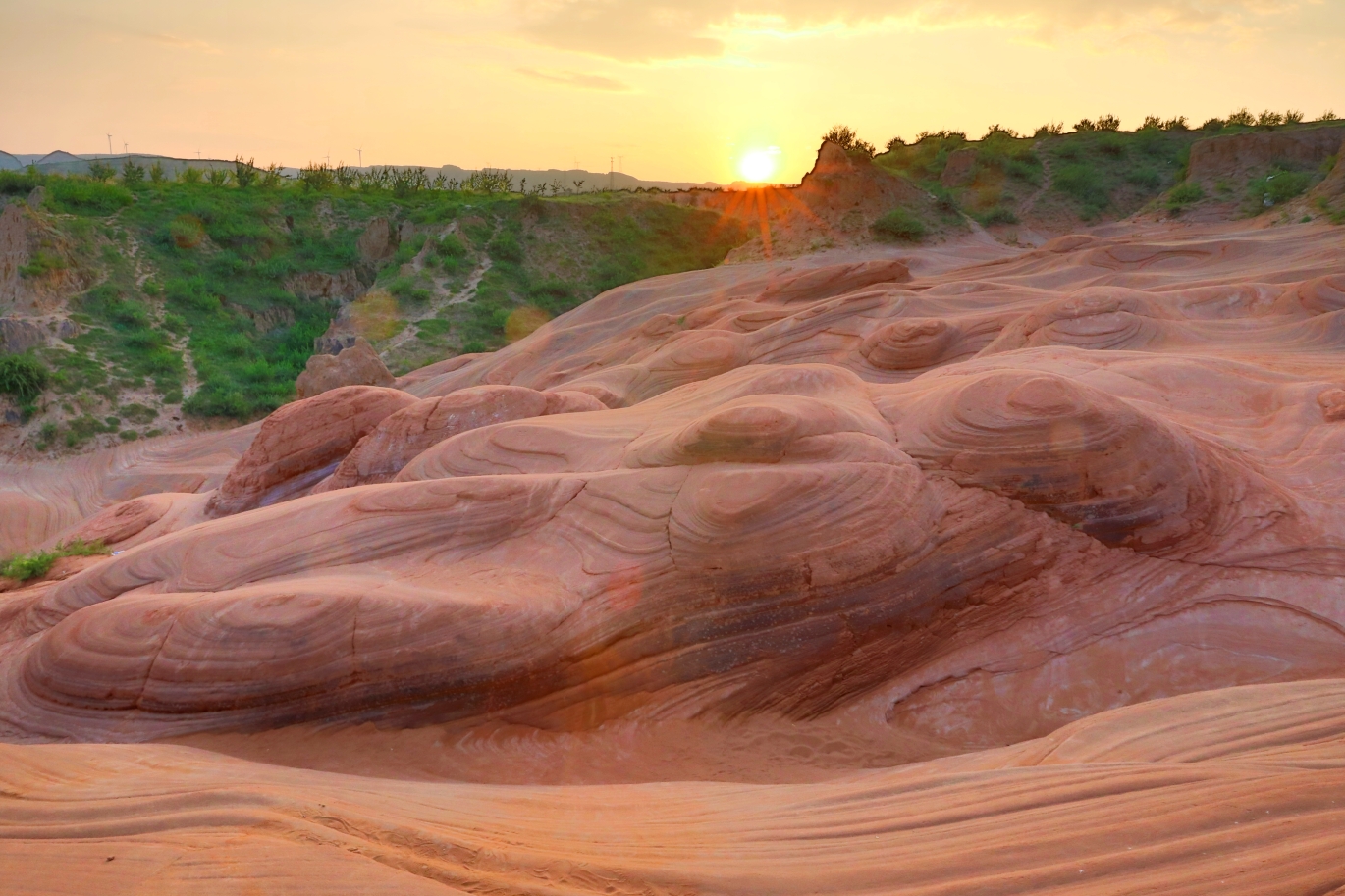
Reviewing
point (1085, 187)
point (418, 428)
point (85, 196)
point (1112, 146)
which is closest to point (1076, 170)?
point (1085, 187)

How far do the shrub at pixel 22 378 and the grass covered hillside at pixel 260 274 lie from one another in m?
0.05

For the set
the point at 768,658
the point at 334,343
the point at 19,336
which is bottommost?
the point at 768,658

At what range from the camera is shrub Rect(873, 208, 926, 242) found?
23781mm

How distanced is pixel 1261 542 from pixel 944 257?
1784 cm

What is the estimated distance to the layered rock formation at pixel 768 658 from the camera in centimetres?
262

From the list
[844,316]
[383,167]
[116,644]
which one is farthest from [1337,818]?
[383,167]

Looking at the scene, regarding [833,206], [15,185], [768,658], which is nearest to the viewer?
[768,658]

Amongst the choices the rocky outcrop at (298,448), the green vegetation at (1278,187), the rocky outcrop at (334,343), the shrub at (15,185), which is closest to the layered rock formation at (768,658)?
the rocky outcrop at (298,448)

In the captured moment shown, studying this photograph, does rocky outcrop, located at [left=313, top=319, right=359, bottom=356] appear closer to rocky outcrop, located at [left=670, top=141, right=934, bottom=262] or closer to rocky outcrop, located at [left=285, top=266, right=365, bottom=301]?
rocky outcrop, located at [left=285, top=266, right=365, bottom=301]

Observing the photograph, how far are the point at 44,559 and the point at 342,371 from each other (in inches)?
350

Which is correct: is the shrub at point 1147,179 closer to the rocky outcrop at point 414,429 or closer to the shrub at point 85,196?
the rocky outcrop at point 414,429

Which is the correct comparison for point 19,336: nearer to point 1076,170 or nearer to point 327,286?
point 327,286

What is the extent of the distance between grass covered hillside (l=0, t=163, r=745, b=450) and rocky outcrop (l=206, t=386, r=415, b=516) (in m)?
12.8

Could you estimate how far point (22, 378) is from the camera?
19.1 metres
